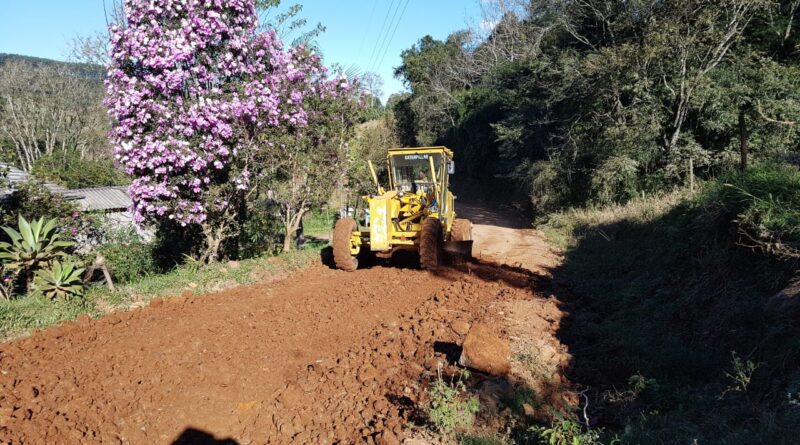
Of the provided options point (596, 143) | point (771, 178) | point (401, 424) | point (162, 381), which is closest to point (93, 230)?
point (162, 381)

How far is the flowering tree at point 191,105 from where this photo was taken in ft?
26.3

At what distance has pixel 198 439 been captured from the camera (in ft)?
14.1

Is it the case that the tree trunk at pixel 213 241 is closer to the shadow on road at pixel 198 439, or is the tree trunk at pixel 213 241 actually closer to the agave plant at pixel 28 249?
the agave plant at pixel 28 249

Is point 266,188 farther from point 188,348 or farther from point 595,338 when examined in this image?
point 595,338

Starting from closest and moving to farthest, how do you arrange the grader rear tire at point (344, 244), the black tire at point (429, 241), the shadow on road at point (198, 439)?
the shadow on road at point (198, 439)
the black tire at point (429, 241)
the grader rear tire at point (344, 244)

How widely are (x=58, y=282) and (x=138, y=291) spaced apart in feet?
3.47

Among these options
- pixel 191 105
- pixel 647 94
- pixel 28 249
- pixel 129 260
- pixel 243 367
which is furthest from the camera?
pixel 647 94

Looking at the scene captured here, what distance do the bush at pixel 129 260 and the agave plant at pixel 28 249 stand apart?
2.31 metres

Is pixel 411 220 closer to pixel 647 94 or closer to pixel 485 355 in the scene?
pixel 485 355

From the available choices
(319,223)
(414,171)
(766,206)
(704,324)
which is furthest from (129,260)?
(766,206)

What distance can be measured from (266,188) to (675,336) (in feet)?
24.3

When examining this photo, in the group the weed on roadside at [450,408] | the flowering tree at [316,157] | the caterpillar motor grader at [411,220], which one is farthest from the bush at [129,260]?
the weed on roadside at [450,408]

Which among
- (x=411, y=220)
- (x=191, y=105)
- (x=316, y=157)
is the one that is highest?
(x=191, y=105)

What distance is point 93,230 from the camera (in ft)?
31.5
